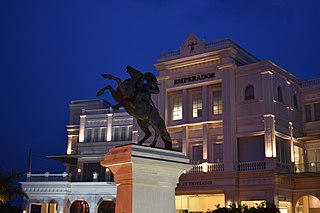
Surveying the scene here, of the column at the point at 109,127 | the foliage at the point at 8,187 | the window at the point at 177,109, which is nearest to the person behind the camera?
the foliage at the point at 8,187

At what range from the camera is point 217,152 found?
111 ft

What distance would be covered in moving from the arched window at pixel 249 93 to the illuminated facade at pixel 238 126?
0.07 metres

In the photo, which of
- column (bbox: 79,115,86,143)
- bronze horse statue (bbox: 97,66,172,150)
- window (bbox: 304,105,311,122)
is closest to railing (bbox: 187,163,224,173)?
window (bbox: 304,105,311,122)

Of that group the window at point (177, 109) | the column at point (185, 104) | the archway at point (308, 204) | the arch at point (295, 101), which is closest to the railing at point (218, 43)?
the column at point (185, 104)

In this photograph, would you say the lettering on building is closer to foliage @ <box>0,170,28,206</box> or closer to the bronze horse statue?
foliage @ <box>0,170,28,206</box>

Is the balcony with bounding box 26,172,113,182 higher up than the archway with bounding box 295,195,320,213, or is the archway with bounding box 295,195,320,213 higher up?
the balcony with bounding box 26,172,113,182

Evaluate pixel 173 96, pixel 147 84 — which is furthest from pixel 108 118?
pixel 147 84

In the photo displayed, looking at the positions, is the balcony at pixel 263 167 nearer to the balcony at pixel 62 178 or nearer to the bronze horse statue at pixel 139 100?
the balcony at pixel 62 178

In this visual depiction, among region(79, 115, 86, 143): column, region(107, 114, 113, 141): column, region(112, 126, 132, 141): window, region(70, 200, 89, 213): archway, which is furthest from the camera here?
region(79, 115, 86, 143): column

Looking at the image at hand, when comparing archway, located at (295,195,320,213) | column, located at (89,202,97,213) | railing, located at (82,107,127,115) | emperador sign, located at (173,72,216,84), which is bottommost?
column, located at (89,202,97,213)

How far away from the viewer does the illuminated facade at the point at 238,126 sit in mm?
31250

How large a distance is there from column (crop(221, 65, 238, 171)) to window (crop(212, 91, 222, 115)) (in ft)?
3.50

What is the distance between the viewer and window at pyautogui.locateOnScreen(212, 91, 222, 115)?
34188 millimetres

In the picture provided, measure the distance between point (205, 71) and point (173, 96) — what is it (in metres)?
3.79
